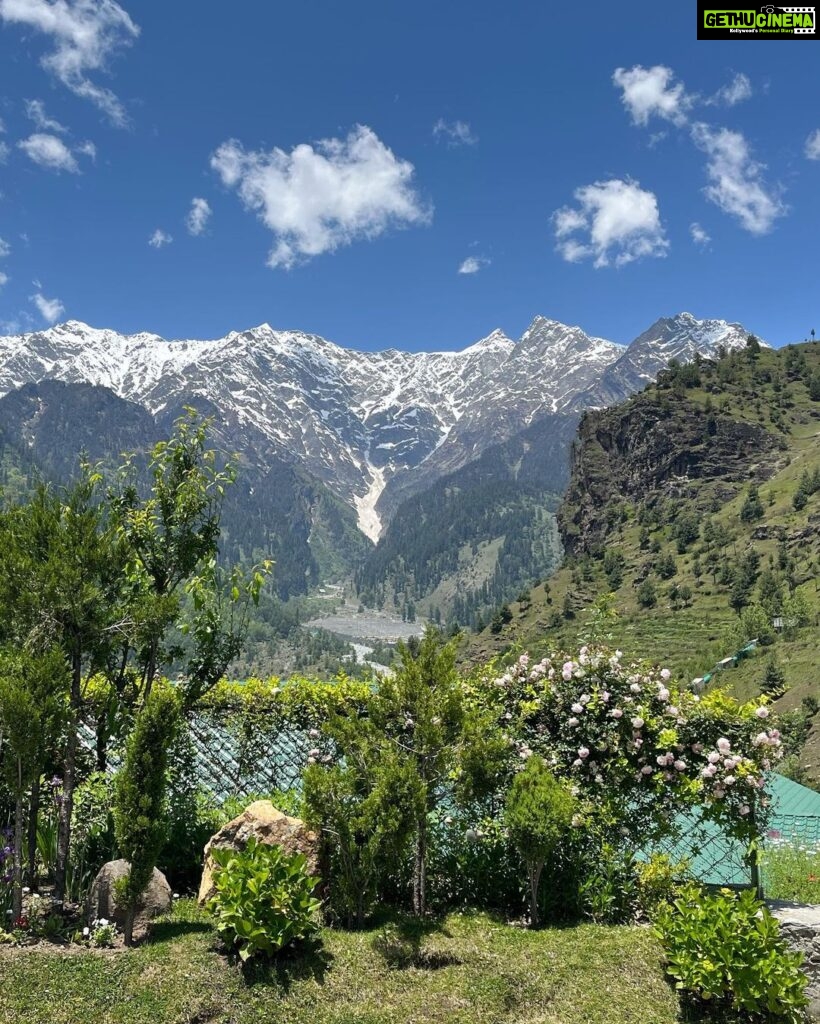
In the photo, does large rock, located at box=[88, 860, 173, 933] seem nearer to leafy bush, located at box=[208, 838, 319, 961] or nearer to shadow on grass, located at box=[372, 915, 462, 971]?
leafy bush, located at box=[208, 838, 319, 961]

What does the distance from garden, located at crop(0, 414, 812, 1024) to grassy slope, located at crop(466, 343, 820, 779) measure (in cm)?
5634

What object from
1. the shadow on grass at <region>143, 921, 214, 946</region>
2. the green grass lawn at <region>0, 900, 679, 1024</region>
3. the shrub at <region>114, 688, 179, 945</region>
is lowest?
the green grass lawn at <region>0, 900, 679, 1024</region>

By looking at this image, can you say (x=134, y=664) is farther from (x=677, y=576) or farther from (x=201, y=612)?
(x=677, y=576)

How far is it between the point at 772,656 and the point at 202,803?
91.8m

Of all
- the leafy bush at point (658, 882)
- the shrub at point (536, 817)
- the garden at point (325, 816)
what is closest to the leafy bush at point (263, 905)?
the garden at point (325, 816)

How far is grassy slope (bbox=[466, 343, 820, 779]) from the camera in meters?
86.5

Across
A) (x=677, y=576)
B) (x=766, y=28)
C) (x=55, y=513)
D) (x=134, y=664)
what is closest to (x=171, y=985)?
(x=134, y=664)

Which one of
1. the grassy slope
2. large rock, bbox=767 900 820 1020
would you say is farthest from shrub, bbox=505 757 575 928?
the grassy slope

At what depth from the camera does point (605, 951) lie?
7.48 metres

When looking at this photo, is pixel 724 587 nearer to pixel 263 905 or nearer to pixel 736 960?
pixel 736 960

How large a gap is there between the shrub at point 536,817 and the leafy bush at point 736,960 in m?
1.50

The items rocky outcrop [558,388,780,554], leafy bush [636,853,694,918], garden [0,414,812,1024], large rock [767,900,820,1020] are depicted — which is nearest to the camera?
garden [0,414,812,1024]

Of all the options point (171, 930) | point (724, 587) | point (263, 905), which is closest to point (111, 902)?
point (171, 930)

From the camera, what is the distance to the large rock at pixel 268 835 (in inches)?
323
